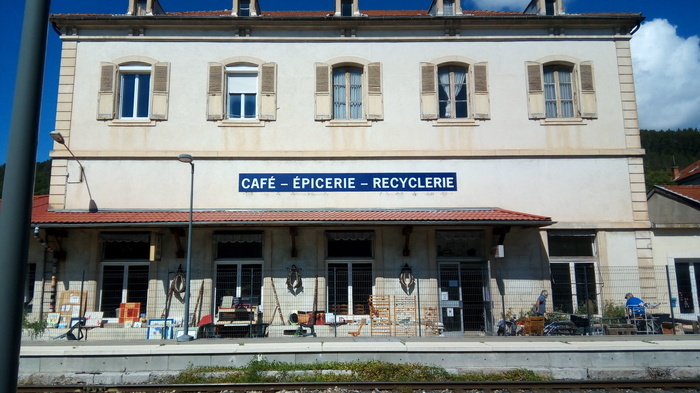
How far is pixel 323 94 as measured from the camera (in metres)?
16.6

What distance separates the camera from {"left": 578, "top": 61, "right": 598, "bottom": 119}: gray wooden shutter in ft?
54.6

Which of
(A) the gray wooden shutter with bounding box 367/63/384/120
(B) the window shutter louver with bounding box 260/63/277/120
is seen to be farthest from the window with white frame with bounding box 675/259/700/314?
(B) the window shutter louver with bounding box 260/63/277/120

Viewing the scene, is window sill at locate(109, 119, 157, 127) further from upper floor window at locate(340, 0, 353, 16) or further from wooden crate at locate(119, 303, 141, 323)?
upper floor window at locate(340, 0, 353, 16)

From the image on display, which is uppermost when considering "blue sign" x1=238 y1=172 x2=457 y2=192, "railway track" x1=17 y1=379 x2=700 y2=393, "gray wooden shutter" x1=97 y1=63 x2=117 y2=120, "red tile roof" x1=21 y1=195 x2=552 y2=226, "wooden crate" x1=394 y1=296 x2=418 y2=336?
"gray wooden shutter" x1=97 y1=63 x2=117 y2=120

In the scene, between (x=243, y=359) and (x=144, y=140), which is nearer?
(x=243, y=359)

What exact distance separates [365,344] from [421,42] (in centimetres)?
1018

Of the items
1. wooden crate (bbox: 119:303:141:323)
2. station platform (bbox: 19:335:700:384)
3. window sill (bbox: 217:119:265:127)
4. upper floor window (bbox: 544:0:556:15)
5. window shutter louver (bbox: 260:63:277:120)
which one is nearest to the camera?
station platform (bbox: 19:335:700:384)

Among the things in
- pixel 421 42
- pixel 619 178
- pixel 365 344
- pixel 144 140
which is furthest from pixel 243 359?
pixel 619 178

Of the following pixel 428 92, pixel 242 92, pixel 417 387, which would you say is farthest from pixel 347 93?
pixel 417 387

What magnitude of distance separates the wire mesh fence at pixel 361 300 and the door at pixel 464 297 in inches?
1.2

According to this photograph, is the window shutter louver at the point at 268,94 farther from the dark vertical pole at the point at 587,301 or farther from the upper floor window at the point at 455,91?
the dark vertical pole at the point at 587,301

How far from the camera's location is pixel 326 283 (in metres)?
15.5

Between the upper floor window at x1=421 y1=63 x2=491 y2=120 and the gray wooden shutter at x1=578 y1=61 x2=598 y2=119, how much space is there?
9.89 feet

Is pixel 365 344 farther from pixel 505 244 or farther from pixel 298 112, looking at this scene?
pixel 298 112
